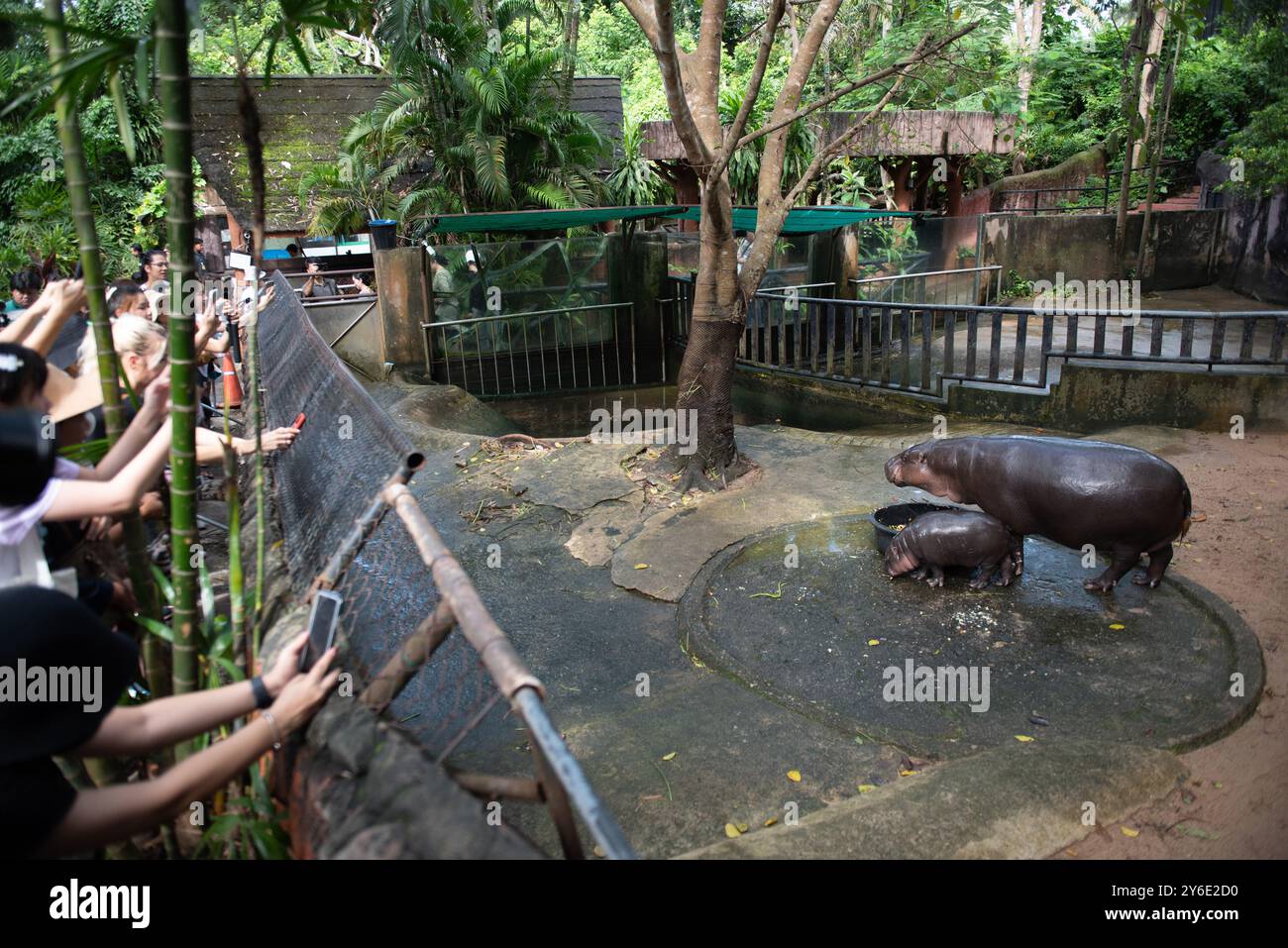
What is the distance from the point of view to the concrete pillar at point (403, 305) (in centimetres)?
1024

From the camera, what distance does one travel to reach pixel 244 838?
78.1 inches

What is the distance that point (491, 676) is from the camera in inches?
72.7

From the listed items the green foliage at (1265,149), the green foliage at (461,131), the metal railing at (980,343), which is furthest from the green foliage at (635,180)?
the green foliage at (1265,149)

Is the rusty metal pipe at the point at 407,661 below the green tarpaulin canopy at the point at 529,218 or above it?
below

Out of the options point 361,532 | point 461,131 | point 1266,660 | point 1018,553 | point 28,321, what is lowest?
point 1266,660

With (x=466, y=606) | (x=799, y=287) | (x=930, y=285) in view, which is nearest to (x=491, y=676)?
(x=466, y=606)

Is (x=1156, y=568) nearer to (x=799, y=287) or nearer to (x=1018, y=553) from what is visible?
(x=1018, y=553)

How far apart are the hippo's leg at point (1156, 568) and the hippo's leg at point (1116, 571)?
0.09 metres

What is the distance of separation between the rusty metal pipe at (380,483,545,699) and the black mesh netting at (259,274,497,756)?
119 millimetres

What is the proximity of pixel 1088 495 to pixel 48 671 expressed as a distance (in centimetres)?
449

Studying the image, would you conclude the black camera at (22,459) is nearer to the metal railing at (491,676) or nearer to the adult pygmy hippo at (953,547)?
the metal railing at (491,676)

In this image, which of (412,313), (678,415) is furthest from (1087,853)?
(412,313)

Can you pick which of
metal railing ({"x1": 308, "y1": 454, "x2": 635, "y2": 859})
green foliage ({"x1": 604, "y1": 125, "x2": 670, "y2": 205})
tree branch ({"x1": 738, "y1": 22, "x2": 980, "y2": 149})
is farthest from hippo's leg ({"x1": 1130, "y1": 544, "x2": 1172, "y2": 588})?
green foliage ({"x1": 604, "y1": 125, "x2": 670, "y2": 205})

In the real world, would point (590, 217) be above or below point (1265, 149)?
below
